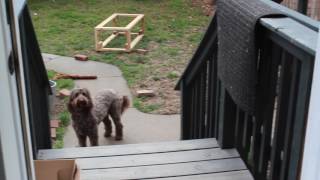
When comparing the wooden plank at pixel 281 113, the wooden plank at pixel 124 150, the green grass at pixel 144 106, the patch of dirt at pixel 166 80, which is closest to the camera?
the wooden plank at pixel 281 113

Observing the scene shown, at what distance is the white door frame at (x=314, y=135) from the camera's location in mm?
1326

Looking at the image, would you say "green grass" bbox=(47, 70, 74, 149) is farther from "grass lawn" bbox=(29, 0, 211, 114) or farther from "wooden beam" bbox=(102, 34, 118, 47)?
"wooden beam" bbox=(102, 34, 118, 47)

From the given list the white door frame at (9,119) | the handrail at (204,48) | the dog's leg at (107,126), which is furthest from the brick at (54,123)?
the white door frame at (9,119)

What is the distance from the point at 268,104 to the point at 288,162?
0.38m

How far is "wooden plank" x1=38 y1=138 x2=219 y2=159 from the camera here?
2.94 m

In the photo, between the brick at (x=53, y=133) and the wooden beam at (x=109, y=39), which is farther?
the wooden beam at (x=109, y=39)

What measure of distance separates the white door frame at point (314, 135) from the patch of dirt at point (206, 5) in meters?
8.37

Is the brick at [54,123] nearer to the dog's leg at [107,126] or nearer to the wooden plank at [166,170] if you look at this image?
the dog's leg at [107,126]

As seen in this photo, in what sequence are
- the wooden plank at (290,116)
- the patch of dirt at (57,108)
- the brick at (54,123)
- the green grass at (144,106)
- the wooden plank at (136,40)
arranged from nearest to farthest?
the wooden plank at (290,116)
the brick at (54,123)
the patch of dirt at (57,108)
the green grass at (144,106)
the wooden plank at (136,40)

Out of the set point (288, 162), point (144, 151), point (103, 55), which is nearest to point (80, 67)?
point (103, 55)

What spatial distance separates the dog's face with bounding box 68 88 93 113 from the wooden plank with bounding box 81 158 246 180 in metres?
1.46

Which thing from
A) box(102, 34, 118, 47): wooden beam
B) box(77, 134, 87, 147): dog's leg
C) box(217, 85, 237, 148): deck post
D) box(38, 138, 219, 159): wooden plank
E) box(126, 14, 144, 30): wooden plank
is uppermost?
box(217, 85, 237, 148): deck post

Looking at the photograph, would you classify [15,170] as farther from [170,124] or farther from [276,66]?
[170,124]

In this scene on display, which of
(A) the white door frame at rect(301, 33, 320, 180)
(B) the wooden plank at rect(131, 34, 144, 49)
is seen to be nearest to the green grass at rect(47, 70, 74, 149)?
(B) the wooden plank at rect(131, 34, 144, 49)
